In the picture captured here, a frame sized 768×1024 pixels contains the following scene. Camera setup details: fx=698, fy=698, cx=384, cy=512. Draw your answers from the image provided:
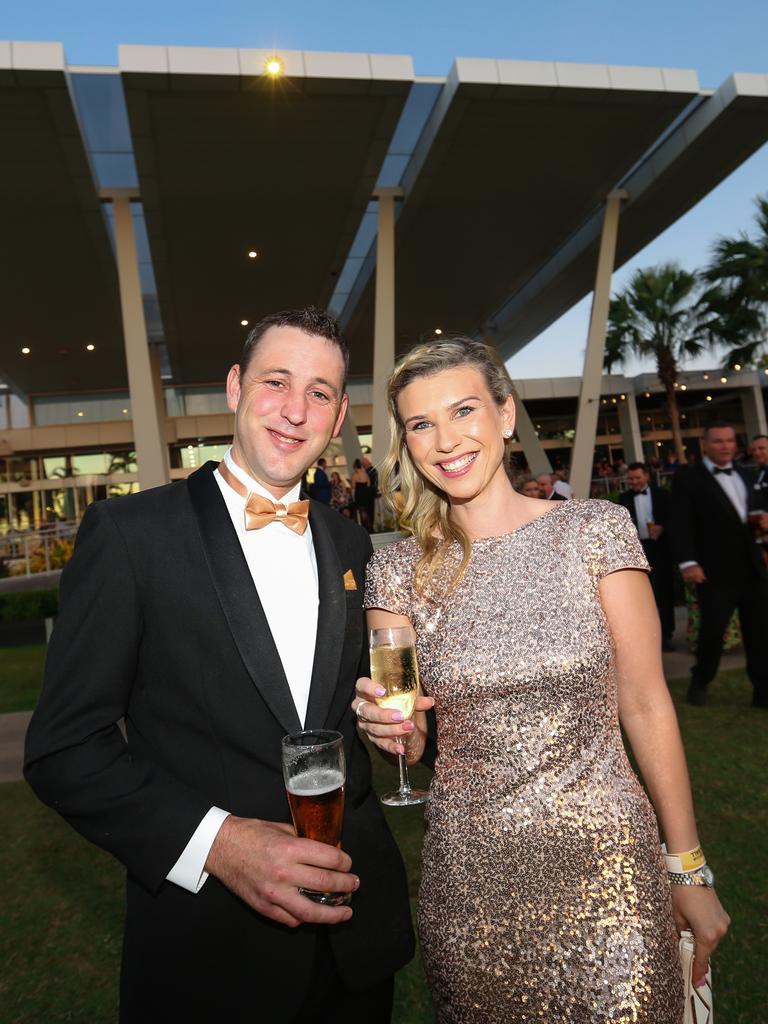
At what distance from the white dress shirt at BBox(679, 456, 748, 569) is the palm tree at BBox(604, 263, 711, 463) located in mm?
21980

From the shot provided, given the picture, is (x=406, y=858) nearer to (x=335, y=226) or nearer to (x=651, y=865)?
(x=651, y=865)

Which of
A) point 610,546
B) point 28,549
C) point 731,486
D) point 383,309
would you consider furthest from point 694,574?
point 28,549

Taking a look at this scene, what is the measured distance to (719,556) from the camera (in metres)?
6.33

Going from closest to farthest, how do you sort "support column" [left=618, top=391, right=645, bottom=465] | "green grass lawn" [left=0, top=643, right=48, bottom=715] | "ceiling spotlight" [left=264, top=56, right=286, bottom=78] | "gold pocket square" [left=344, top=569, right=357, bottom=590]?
"gold pocket square" [left=344, top=569, right=357, bottom=590] < "green grass lawn" [left=0, top=643, right=48, bottom=715] < "ceiling spotlight" [left=264, top=56, right=286, bottom=78] < "support column" [left=618, top=391, right=645, bottom=465]

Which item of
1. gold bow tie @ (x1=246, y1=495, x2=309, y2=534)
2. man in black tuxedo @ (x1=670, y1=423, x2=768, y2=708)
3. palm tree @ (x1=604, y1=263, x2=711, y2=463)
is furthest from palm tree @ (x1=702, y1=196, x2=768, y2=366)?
gold bow tie @ (x1=246, y1=495, x2=309, y2=534)

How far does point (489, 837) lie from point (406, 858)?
2498 mm

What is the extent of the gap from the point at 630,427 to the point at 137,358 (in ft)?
95.7

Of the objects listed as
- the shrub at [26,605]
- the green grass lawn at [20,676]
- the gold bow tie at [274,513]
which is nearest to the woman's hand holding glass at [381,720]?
the gold bow tie at [274,513]

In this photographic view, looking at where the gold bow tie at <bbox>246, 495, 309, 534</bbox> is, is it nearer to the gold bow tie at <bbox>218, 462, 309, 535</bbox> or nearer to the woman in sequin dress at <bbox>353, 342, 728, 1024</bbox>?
the gold bow tie at <bbox>218, 462, 309, 535</bbox>

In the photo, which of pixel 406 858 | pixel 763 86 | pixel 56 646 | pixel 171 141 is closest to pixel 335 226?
pixel 171 141

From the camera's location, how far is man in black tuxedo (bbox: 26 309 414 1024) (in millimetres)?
1490

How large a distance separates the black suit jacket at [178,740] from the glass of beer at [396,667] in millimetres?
112

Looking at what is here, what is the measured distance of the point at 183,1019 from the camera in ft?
5.28

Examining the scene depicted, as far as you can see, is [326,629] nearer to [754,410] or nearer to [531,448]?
[531,448]
